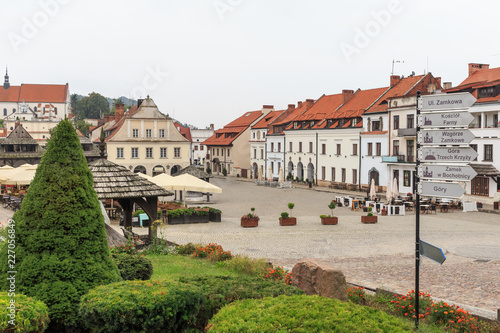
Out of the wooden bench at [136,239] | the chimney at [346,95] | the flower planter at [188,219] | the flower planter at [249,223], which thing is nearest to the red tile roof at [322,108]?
the chimney at [346,95]

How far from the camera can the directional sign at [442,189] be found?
7898mm

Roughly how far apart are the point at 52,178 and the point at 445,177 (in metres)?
5.92

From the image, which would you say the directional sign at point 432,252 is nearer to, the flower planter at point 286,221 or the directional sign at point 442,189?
the directional sign at point 442,189

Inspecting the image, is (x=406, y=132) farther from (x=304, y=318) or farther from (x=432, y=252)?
(x=304, y=318)

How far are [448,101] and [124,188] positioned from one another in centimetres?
1379

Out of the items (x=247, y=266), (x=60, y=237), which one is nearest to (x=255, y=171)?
(x=247, y=266)

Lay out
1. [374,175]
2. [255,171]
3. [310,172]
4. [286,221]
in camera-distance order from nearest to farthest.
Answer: [286,221]
[374,175]
[310,172]
[255,171]

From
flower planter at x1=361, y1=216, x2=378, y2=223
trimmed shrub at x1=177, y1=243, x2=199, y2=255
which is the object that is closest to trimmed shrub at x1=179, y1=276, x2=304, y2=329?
trimmed shrub at x1=177, y1=243, x2=199, y2=255

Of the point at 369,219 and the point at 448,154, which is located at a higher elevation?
the point at 448,154

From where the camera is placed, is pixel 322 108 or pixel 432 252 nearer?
pixel 432 252

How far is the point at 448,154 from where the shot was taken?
27.0 feet

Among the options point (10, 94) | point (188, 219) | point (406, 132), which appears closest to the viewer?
point (188, 219)

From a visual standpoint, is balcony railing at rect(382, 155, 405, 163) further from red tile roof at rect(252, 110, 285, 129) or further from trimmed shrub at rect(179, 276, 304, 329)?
trimmed shrub at rect(179, 276, 304, 329)

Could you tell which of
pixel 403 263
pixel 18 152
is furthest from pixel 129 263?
pixel 18 152
